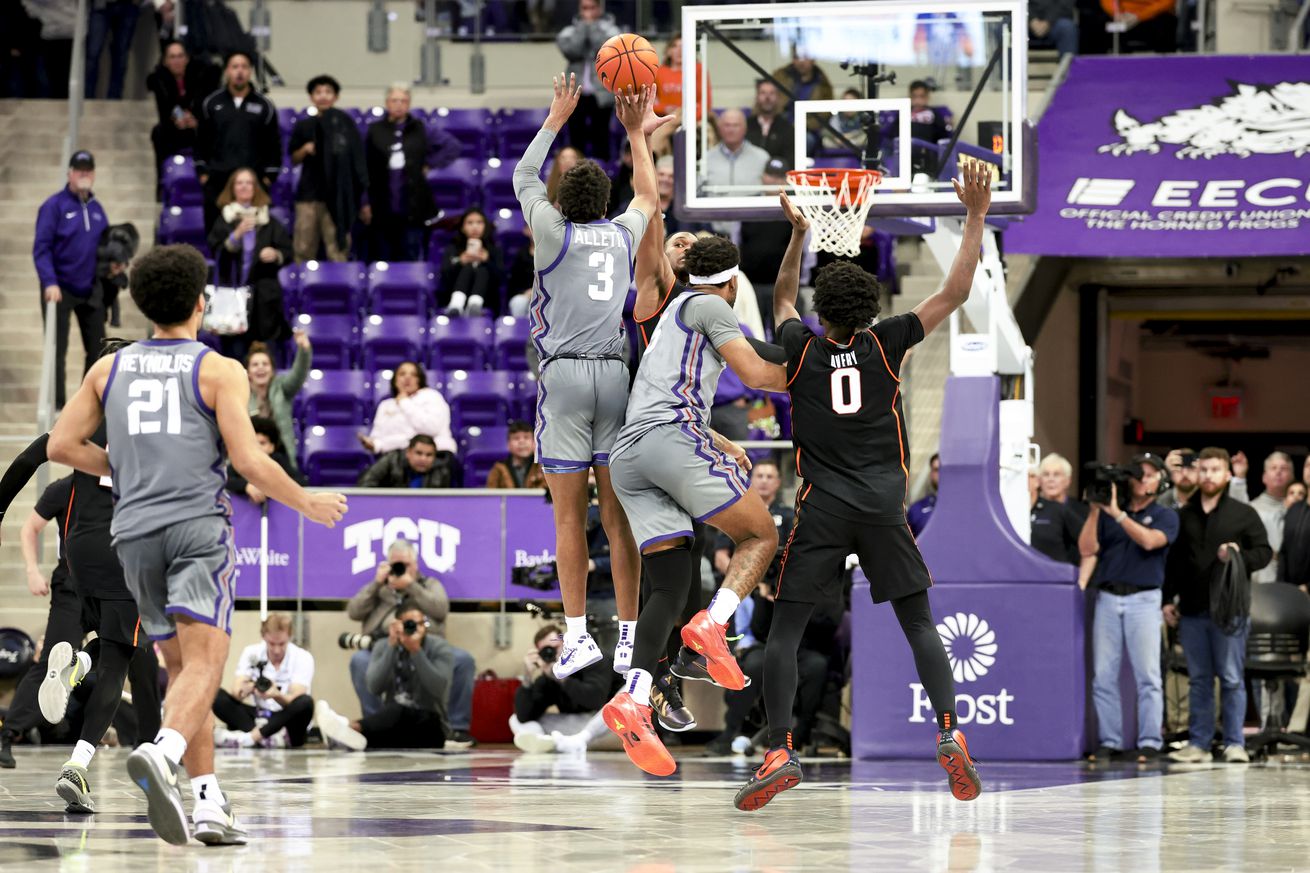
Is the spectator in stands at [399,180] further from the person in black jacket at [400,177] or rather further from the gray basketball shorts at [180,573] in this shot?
the gray basketball shorts at [180,573]

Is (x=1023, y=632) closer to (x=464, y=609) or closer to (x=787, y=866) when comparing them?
(x=464, y=609)

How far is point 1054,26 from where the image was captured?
1886 cm

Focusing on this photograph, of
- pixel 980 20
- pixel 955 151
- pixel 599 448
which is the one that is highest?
pixel 980 20

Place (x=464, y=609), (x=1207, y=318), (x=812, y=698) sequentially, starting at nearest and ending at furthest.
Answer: (x=812, y=698), (x=464, y=609), (x=1207, y=318)

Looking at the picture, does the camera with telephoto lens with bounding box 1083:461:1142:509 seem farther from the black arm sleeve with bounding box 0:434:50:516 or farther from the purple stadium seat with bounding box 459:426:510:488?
the black arm sleeve with bounding box 0:434:50:516

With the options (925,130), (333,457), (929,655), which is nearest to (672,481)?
(929,655)

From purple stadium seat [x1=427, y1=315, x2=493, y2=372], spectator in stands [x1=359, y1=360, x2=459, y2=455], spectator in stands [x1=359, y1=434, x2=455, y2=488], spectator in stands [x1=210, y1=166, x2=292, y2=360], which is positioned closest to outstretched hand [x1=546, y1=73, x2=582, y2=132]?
spectator in stands [x1=359, y1=434, x2=455, y2=488]

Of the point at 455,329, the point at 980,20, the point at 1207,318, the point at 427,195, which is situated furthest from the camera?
the point at 1207,318

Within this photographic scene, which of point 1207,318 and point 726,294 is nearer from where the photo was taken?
point 726,294

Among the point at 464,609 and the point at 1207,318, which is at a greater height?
the point at 1207,318

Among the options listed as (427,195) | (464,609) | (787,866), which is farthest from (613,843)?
(427,195)

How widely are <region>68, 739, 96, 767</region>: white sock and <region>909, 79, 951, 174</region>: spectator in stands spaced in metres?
6.11

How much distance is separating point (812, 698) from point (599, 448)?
5.28 metres

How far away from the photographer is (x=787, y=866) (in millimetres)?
6832
